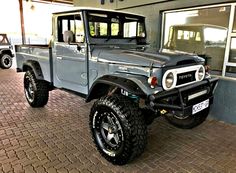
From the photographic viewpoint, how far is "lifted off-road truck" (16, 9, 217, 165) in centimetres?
242

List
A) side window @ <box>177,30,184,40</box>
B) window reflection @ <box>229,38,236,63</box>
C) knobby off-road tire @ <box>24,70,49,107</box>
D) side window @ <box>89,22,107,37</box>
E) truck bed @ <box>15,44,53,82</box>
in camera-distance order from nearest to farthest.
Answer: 1. side window @ <box>89,22,107,37</box>
2. window reflection @ <box>229,38,236,63</box>
3. truck bed @ <box>15,44,53,82</box>
4. knobby off-road tire @ <box>24,70,49,107</box>
5. side window @ <box>177,30,184,40</box>

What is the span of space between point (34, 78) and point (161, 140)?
292 cm

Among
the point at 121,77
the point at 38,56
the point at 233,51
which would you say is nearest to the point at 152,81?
the point at 121,77

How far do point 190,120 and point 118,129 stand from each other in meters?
1.60

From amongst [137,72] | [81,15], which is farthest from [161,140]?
[81,15]

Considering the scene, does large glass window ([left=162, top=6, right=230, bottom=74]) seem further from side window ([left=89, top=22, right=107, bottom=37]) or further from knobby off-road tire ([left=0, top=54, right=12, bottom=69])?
knobby off-road tire ([left=0, top=54, right=12, bottom=69])

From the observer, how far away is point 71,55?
3.46m

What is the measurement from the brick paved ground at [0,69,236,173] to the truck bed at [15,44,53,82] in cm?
90

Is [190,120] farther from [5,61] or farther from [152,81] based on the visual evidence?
[5,61]

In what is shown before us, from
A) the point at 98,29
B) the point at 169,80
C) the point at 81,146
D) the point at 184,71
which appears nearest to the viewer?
the point at 169,80

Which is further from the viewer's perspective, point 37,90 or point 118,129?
point 37,90

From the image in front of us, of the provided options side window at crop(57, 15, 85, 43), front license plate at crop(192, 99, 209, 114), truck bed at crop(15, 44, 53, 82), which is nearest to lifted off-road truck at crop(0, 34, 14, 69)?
truck bed at crop(15, 44, 53, 82)

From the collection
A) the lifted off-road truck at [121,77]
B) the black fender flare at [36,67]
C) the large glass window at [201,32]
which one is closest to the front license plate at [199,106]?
the lifted off-road truck at [121,77]

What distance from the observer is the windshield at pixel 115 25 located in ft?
10.6
